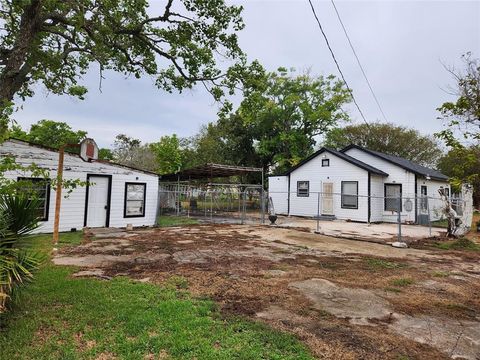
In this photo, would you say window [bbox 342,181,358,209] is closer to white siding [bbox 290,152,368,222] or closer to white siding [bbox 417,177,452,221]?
white siding [bbox 290,152,368,222]

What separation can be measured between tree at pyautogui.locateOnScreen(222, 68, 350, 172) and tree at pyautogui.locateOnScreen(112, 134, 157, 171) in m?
14.2

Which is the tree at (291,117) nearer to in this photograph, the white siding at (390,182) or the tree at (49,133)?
the white siding at (390,182)

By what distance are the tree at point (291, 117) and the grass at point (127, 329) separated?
2430cm

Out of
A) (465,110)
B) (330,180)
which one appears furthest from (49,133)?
(465,110)

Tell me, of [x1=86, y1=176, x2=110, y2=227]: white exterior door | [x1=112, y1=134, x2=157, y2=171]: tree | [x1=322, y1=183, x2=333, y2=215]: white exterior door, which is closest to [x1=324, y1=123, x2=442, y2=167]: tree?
[x1=322, y1=183, x2=333, y2=215]: white exterior door

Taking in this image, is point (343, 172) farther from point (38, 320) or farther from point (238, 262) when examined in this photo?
point (38, 320)

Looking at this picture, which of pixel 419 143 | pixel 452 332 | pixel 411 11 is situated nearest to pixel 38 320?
pixel 452 332

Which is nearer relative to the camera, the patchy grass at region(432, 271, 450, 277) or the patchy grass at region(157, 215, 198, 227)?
the patchy grass at region(432, 271, 450, 277)

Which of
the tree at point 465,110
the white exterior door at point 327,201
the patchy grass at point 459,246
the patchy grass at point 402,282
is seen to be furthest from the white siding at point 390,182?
the patchy grass at point 402,282

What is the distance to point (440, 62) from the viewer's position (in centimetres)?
934

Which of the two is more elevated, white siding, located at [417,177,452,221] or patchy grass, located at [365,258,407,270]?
white siding, located at [417,177,452,221]

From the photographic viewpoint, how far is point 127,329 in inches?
126

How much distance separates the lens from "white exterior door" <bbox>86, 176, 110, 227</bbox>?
11461mm

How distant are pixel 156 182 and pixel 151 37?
656cm
